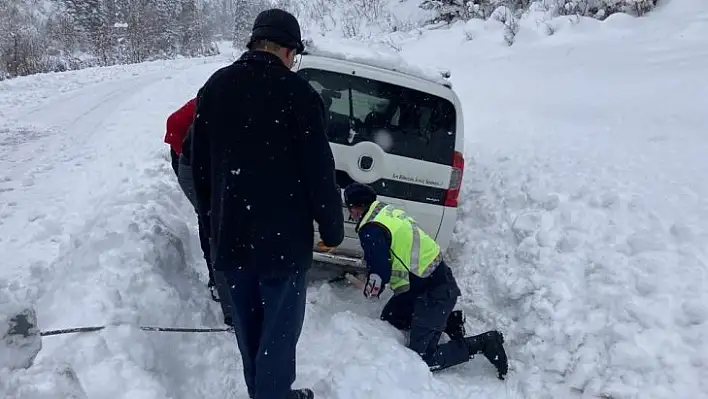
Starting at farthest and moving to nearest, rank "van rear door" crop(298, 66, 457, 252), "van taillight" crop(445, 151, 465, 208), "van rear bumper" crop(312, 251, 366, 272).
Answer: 1. "van taillight" crop(445, 151, 465, 208)
2. "van rear bumper" crop(312, 251, 366, 272)
3. "van rear door" crop(298, 66, 457, 252)

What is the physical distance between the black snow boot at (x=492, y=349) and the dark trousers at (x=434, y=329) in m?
0.06

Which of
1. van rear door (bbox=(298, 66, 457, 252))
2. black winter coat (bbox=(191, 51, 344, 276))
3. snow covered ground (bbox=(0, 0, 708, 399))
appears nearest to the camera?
black winter coat (bbox=(191, 51, 344, 276))

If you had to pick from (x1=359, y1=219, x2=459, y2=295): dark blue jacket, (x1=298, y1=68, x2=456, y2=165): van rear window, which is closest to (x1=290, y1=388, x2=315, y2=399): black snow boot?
(x1=359, y1=219, x2=459, y2=295): dark blue jacket

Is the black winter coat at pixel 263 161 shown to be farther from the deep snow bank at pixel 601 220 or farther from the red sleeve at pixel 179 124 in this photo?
the deep snow bank at pixel 601 220

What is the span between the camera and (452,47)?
13.5 meters

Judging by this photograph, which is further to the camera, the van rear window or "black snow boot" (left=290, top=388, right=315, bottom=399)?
the van rear window

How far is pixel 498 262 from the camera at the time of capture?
5152mm

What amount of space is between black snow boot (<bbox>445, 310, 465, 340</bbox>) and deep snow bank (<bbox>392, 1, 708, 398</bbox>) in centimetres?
35

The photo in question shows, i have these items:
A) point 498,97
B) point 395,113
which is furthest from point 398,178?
point 498,97

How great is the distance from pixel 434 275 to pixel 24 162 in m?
5.65

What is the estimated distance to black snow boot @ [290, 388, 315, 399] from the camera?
3002 mm

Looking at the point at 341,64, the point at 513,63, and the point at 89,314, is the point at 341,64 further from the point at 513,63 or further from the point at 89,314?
the point at 513,63

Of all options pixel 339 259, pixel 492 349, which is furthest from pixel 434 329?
pixel 339 259

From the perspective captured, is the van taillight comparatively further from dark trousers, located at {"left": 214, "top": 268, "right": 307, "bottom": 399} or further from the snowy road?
dark trousers, located at {"left": 214, "top": 268, "right": 307, "bottom": 399}
